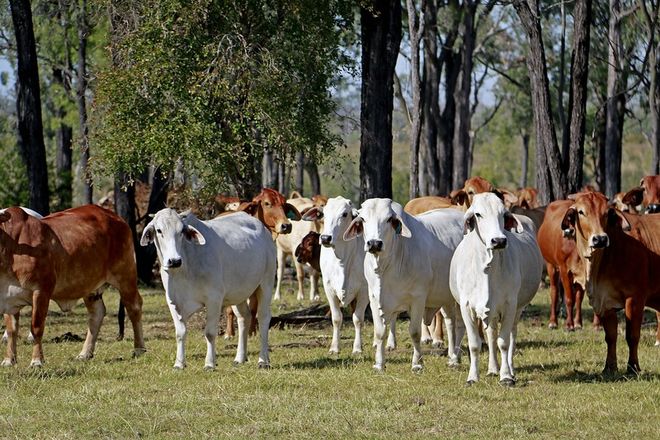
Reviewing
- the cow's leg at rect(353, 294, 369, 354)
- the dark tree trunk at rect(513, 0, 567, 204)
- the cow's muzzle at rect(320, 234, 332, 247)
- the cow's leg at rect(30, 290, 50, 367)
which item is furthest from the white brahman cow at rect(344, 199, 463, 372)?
the dark tree trunk at rect(513, 0, 567, 204)

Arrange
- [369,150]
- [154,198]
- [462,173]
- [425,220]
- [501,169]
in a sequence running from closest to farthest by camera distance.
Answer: [425,220]
[369,150]
[154,198]
[462,173]
[501,169]

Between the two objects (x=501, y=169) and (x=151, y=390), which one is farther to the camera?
(x=501, y=169)

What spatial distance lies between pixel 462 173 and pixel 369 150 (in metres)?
26.8

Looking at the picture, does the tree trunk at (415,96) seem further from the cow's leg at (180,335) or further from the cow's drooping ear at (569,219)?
the cow's leg at (180,335)

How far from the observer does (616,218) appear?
1320 centimetres

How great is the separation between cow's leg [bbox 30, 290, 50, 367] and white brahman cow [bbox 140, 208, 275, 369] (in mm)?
1357

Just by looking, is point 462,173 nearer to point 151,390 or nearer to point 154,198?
point 154,198

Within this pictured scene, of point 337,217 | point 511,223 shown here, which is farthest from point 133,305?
point 511,223

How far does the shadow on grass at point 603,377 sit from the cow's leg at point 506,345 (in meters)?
0.61

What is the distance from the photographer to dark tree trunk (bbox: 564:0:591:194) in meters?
23.1

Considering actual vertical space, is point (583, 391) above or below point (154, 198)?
below

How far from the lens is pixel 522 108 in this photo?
73.0 meters

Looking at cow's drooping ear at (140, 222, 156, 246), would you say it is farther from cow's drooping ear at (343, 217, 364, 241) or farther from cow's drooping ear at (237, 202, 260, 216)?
cow's drooping ear at (237, 202, 260, 216)

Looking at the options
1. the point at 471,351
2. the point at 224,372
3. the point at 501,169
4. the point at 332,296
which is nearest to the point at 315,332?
the point at 332,296
